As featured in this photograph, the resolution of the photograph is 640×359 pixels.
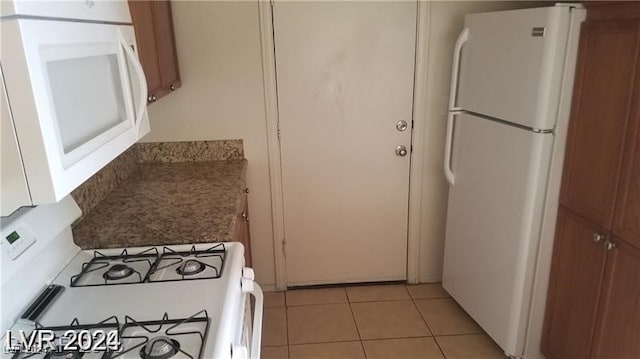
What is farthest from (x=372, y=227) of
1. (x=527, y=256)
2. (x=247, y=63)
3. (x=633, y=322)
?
(x=633, y=322)

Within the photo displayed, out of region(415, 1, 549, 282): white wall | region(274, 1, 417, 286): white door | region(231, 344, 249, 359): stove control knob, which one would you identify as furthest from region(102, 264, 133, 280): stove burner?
region(415, 1, 549, 282): white wall

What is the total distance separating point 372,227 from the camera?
3.04 meters

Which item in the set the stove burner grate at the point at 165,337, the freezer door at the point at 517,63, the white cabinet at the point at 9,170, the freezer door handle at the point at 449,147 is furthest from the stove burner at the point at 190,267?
the freezer door handle at the point at 449,147

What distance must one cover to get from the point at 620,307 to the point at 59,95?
6.49 feet

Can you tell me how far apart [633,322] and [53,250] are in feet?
6.70

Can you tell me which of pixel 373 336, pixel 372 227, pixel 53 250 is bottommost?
pixel 373 336

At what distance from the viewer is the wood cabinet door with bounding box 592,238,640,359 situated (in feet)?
5.57

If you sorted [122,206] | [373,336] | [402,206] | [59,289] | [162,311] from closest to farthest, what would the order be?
[162,311] < [59,289] < [122,206] < [373,336] < [402,206]

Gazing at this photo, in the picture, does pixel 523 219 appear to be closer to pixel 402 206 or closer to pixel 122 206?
pixel 402 206

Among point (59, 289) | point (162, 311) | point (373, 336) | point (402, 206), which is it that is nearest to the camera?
point (162, 311)

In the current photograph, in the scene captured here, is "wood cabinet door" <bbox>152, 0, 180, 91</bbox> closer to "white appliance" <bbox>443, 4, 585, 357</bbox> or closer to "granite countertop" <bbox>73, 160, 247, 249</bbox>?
"granite countertop" <bbox>73, 160, 247, 249</bbox>

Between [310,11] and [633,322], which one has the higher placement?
[310,11]

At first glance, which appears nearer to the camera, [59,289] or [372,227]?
[59,289]

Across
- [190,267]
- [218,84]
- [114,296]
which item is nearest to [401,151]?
[218,84]
